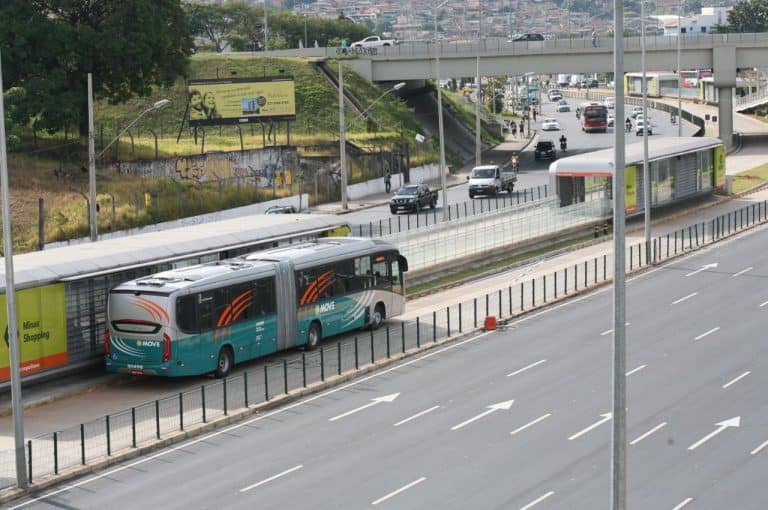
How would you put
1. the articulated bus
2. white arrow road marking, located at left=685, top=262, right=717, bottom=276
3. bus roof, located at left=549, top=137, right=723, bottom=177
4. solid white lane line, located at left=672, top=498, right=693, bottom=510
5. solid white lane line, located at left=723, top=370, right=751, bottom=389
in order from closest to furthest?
solid white lane line, located at left=672, top=498, right=693, bottom=510, solid white lane line, located at left=723, top=370, right=751, bottom=389, white arrow road marking, located at left=685, top=262, right=717, bottom=276, bus roof, located at left=549, top=137, right=723, bottom=177, the articulated bus

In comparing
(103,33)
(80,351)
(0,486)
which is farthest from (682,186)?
(0,486)

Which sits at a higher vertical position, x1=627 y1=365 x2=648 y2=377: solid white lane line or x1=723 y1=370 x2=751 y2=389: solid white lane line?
x1=627 y1=365 x2=648 y2=377: solid white lane line

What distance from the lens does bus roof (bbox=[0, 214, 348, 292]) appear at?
35125 millimetres

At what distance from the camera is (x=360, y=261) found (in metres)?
43.0

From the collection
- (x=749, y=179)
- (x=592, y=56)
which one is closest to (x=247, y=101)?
(x=592, y=56)

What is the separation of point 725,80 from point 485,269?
55.7 meters

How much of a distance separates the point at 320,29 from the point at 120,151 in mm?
118918

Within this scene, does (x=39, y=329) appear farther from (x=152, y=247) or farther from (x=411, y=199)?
(x=411, y=199)

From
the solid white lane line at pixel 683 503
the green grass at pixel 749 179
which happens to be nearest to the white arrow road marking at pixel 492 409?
the solid white lane line at pixel 683 503

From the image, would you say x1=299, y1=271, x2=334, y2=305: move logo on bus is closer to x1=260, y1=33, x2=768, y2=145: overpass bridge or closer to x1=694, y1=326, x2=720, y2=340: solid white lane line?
x1=694, y1=326, x2=720, y2=340: solid white lane line

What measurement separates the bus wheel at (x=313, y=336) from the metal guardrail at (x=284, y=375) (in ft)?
0.82

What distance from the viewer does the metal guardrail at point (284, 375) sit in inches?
1174

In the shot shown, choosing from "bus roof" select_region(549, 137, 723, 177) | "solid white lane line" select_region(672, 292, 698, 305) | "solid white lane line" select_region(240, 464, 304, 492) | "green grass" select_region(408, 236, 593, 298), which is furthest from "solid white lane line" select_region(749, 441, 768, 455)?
"bus roof" select_region(549, 137, 723, 177)

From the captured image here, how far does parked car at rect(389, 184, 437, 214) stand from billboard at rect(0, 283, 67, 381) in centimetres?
4249
